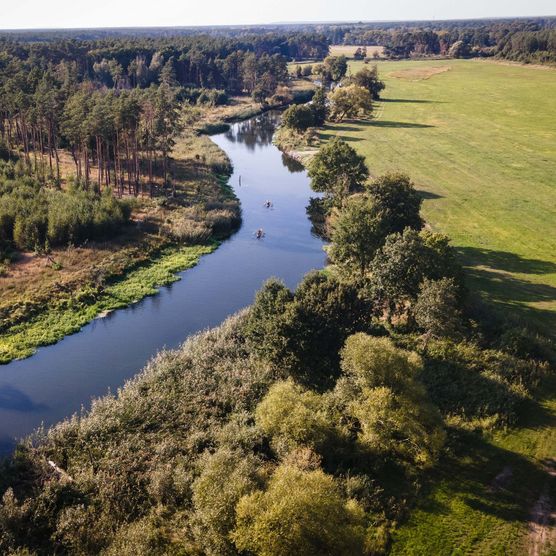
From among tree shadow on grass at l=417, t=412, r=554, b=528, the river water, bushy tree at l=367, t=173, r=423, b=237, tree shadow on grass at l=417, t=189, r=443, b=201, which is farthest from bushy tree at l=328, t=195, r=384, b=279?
A: tree shadow on grass at l=417, t=189, r=443, b=201

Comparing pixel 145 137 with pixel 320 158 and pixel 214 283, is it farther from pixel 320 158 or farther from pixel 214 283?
pixel 214 283

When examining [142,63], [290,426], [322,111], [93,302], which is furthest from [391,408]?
[142,63]

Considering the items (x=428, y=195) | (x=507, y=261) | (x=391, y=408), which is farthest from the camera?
(x=428, y=195)

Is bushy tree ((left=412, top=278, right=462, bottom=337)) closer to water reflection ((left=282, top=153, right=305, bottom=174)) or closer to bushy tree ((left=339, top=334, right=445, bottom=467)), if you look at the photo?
bushy tree ((left=339, top=334, right=445, bottom=467))

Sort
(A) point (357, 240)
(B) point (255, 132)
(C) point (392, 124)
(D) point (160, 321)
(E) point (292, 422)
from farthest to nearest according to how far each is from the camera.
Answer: (B) point (255, 132) → (C) point (392, 124) → (A) point (357, 240) → (D) point (160, 321) → (E) point (292, 422)

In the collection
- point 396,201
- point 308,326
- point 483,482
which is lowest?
point 483,482

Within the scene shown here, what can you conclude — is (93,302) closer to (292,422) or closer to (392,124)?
(292,422)

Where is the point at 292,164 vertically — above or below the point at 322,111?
below
